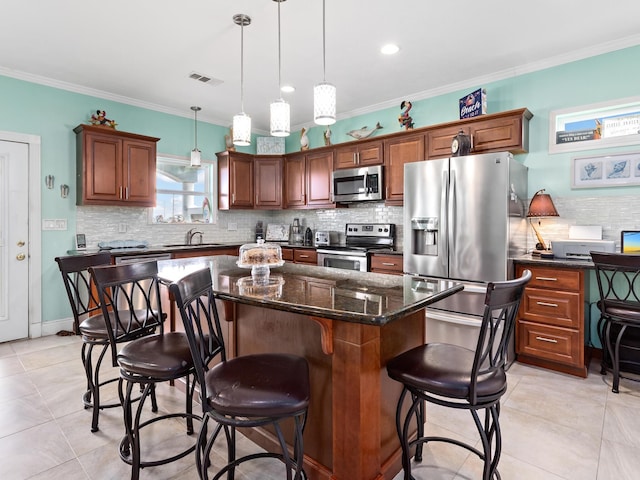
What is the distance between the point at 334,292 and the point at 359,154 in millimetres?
3308

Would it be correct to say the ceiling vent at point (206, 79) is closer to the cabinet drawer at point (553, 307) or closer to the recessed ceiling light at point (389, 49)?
the recessed ceiling light at point (389, 49)

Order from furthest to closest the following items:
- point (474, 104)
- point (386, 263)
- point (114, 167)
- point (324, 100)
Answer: point (114, 167) → point (386, 263) → point (474, 104) → point (324, 100)

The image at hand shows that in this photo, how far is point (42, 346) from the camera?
365 cm

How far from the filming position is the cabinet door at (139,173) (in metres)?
4.29

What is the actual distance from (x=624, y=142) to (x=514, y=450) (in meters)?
2.84

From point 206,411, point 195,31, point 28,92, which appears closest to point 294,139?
point 195,31

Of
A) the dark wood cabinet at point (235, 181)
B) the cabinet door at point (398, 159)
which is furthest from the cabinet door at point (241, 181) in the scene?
the cabinet door at point (398, 159)

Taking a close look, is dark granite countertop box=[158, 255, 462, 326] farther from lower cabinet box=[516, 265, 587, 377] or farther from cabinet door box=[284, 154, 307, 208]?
cabinet door box=[284, 154, 307, 208]

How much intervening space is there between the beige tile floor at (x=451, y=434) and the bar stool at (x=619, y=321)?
176mm

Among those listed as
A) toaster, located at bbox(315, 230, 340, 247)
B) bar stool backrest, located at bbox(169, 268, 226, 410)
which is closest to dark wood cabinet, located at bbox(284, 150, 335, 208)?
toaster, located at bbox(315, 230, 340, 247)

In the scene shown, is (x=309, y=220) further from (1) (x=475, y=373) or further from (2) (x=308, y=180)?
(1) (x=475, y=373)

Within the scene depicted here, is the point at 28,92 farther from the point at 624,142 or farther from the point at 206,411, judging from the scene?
the point at 624,142

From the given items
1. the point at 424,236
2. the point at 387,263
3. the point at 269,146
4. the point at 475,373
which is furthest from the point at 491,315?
the point at 269,146

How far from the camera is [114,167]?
4184 millimetres
